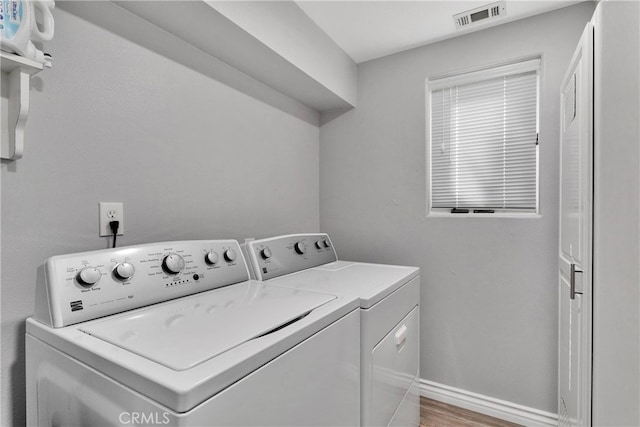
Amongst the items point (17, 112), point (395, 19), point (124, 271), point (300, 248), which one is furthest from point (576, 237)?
point (17, 112)

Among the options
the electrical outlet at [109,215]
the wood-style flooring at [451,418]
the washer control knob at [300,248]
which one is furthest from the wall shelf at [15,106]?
the wood-style flooring at [451,418]

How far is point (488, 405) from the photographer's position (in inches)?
72.7

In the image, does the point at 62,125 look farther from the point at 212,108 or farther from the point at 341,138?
the point at 341,138

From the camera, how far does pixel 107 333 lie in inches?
29.1

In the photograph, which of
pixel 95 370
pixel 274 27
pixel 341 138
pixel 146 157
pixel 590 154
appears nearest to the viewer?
pixel 95 370

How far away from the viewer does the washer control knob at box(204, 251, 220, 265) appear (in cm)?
119

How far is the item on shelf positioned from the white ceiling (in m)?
1.10

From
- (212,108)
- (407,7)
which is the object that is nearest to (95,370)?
(212,108)

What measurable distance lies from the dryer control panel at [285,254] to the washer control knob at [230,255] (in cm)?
10

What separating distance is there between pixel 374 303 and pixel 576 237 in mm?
776

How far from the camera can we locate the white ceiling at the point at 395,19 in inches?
63.6

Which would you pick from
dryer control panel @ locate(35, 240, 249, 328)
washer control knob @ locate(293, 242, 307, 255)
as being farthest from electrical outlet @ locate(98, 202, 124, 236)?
washer control knob @ locate(293, 242, 307, 255)

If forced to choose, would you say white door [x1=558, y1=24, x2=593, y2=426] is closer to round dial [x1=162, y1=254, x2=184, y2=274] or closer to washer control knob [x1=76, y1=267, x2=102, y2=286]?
round dial [x1=162, y1=254, x2=184, y2=274]

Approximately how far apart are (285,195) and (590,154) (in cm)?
146
